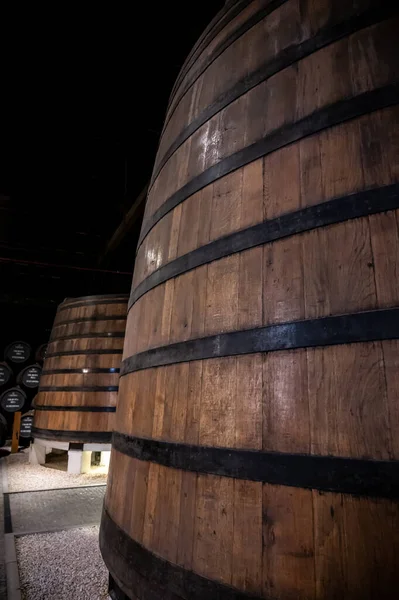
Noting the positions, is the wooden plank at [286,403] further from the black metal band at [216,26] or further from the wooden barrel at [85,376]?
the wooden barrel at [85,376]

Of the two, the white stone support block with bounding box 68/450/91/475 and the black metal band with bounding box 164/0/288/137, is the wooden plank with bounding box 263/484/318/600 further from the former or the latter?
the white stone support block with bounding box 68/450/91/475

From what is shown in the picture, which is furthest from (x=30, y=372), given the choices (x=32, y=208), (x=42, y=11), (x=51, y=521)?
(x=42, y=11)

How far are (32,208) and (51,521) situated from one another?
285 inches

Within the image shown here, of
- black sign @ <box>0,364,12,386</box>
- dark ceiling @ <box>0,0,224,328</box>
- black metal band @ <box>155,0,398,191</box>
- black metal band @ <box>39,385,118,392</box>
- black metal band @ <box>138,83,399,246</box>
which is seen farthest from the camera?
black sign @ <box>0,364,12,386</box>

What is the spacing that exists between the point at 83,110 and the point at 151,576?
5836 millimetres

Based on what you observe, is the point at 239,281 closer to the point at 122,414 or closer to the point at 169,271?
the point at 169,271

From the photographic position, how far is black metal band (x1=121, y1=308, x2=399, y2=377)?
2.78 feet

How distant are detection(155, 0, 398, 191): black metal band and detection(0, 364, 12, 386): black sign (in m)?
10.1

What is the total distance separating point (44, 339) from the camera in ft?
39.8

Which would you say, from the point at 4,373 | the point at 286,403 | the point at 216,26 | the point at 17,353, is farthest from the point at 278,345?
the point at 17,353

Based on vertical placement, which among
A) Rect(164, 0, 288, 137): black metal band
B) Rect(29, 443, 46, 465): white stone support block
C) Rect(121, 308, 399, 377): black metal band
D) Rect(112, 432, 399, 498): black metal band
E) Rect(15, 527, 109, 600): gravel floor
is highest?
Rect(164, 0, 288, 137): black metal band

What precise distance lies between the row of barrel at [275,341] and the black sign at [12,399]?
923 cm

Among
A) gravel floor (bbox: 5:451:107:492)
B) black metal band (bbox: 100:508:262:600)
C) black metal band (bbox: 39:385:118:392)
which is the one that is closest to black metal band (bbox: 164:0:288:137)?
black metal band (bbox: 100:508:262:600)

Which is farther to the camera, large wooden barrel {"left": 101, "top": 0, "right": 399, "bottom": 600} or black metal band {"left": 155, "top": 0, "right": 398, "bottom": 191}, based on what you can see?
black metal band {"left": 155, "top": 0, "right": 398, "bottom": 191}
